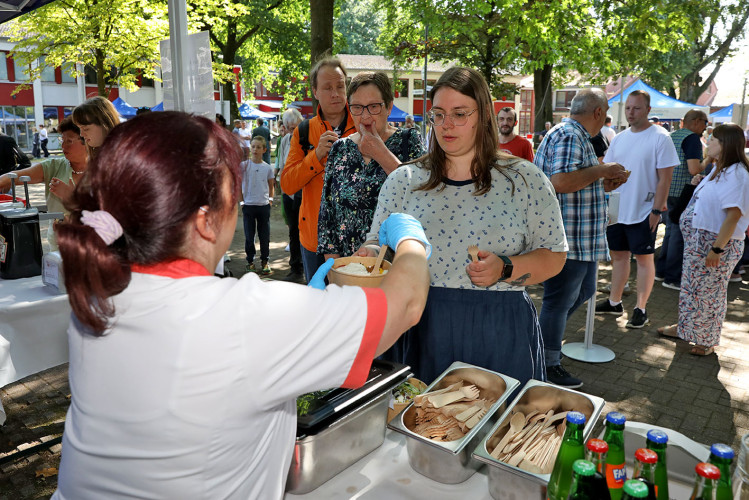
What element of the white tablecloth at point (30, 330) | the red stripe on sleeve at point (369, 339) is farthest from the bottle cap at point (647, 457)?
the white tablecloth at point (30, 330)

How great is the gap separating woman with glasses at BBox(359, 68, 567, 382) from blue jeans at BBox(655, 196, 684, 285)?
17.9ft

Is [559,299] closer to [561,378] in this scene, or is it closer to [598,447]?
[561,378]

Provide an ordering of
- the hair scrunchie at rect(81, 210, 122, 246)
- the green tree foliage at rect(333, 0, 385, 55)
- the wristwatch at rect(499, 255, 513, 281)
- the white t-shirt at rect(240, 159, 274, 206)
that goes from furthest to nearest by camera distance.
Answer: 1. the green tree foliage at rect(333, 0, 385, 55)
2. the white t-shirt at rect(240, 159, 274, 206)
3. the wristwatch at rect(499, 255, 513, 281)
4. the hair scrunchie at rect(81, 210, 122, 246)

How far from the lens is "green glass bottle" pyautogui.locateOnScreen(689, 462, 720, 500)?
0.98m

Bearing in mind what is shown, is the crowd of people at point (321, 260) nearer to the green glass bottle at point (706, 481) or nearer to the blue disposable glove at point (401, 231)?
the blue disposable glove at point (401, 231)

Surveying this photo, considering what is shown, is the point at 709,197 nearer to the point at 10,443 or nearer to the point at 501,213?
the point at 501,213

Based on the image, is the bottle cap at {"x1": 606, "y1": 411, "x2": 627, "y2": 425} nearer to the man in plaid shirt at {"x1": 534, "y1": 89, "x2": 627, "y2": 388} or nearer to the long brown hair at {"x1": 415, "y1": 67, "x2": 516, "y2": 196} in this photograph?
the long brown hair at {"x1": 415, "y1": 67, "x2": 516, "y2": 196}

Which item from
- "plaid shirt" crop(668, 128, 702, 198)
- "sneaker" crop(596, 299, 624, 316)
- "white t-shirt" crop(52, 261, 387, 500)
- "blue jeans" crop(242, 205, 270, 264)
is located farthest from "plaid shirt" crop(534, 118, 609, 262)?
"blue jeans" crop(242, 205, 270, 264)

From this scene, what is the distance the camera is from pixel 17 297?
276cm

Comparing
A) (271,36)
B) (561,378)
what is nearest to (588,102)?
(561,378)

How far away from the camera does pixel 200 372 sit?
86cm

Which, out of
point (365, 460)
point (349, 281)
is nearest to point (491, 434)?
point (365, 460)

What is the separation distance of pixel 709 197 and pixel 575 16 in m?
8.03

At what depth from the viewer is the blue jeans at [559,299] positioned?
12.3 feet
